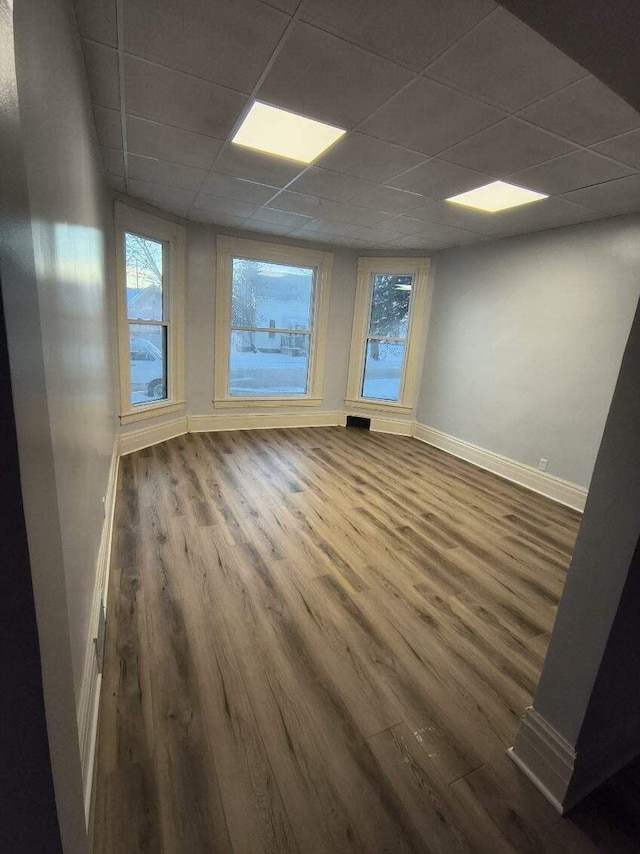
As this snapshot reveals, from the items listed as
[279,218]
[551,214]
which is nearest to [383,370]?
[279,218]

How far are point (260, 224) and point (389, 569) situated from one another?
13.2ft

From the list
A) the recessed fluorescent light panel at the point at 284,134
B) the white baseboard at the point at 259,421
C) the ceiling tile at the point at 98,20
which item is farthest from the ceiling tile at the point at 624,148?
the white baseboard at the point at 259,421

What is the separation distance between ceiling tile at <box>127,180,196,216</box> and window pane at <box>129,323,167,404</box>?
123 cm

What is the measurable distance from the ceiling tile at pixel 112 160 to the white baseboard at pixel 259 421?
2.75m

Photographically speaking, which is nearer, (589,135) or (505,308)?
(589,135)

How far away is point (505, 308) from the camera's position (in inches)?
167

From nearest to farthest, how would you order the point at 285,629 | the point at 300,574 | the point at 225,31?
the point at 225,31 < the point at 285,629 < the point at 300,574

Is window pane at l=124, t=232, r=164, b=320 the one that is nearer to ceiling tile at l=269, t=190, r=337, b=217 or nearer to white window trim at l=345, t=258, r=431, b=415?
ceiling tile at l=269, t=190, r=337, b=217

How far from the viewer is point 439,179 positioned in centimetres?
281

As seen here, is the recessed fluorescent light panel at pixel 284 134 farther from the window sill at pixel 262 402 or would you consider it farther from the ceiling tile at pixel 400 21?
the window sill at pixel 262 402

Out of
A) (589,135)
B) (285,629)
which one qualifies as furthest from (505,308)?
(285,629)

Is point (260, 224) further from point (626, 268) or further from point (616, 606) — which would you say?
point (616, 606)

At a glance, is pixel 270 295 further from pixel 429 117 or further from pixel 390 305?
→ pixel 429 117

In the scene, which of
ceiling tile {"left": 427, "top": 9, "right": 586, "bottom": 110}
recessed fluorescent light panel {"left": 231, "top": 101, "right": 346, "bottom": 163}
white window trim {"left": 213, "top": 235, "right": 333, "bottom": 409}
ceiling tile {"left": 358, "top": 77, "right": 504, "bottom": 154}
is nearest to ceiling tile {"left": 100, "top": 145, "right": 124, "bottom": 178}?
recessed fluorescent light panel {"left": 231, "top": 101, "right": 346, "bottom": 163}
